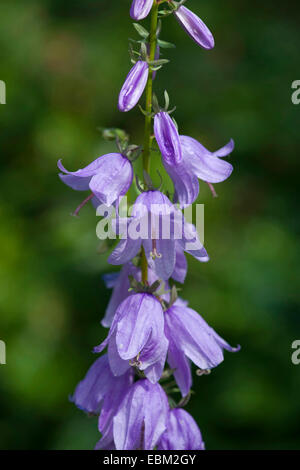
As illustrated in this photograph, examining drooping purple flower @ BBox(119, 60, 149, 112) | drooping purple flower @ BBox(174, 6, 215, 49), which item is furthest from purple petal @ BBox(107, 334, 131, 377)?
drooping purple flower @ BBox(174, 6, 215, 49)

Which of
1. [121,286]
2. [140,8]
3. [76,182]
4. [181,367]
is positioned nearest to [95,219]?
[121,286]

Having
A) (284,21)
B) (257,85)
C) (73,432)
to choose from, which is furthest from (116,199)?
(284,21)

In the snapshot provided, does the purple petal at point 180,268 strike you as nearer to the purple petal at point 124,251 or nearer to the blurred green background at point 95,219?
the purple petal at point 124,251

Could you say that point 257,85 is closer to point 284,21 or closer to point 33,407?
point 284,21

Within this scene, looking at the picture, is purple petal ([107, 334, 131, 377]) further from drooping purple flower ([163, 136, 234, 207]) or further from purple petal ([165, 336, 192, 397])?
drooping purple flower ([163, 136, 234, 207])

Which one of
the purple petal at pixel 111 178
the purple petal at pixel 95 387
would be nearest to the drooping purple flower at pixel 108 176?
the purple petal at pixel 111 178

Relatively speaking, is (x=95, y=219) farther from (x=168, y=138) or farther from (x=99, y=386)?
(x=168, y=138)

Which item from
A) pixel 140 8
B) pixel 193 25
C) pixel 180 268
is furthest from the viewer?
pixel 180 268
